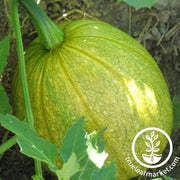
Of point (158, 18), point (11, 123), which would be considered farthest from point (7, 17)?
point (11, 123)

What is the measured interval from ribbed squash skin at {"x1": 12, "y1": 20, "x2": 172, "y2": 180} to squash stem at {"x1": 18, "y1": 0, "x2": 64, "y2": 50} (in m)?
0.04

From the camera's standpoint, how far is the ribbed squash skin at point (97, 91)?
1885mm

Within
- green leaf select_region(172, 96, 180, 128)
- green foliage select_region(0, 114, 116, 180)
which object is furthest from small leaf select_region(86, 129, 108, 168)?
green leaf select_region(172, 96, 180, 128)

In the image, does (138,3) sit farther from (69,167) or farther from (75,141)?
(69,167)

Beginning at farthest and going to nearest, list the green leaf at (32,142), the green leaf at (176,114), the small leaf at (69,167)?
the green leaf at (176,114) < the green leaf at (32,142) < the small leaf at (69,167)

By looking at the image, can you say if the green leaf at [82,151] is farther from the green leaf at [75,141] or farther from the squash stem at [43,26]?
the squash stem at [43,26]

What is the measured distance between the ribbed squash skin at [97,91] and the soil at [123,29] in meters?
0.46

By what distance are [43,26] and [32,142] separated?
86 cm

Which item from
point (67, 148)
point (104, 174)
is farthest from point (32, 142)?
A: point (104, 174)

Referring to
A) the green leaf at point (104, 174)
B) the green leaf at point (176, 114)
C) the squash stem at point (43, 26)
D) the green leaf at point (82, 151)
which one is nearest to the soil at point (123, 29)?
the green leaf at point (176, 114)

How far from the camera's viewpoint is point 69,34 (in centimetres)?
208

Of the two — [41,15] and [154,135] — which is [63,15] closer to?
[41,15]

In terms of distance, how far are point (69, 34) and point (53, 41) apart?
0.11m

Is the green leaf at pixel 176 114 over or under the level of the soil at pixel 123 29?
under
